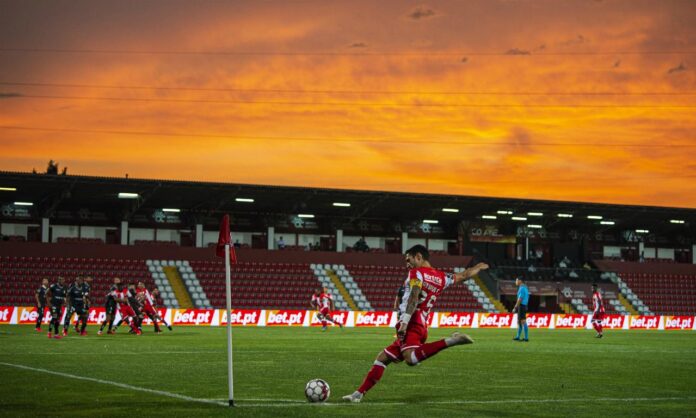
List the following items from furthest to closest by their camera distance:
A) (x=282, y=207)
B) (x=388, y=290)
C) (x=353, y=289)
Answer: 1. (x=282, y=207)
2. (x=388, y=290)
3. (x=353, y=289)

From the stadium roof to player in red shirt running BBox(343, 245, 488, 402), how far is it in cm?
5085

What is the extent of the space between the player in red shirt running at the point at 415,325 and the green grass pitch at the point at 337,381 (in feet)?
1.86

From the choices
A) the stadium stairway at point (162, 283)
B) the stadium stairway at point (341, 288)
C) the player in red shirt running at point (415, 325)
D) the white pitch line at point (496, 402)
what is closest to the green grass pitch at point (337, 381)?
the white pitch line at point (496, 402)

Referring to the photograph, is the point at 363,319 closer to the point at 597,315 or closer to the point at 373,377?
the point at 597,315

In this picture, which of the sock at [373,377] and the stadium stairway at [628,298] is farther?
the stadium stairway at [628,298]

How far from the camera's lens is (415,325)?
1531cm

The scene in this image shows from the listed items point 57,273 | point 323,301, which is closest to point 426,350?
point 323,301

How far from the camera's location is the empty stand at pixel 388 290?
7331 cm

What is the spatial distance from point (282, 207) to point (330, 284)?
287 inches

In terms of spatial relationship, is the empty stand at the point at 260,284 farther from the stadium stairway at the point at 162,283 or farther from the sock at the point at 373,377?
the sock at the point at 373,377

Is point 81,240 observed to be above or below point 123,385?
above

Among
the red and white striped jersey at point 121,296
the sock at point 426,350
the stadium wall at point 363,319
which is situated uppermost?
the red and white striped jersey at point 121,296

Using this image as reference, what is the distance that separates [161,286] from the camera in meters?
66.8

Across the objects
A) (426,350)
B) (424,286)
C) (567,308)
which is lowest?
(567,308)
